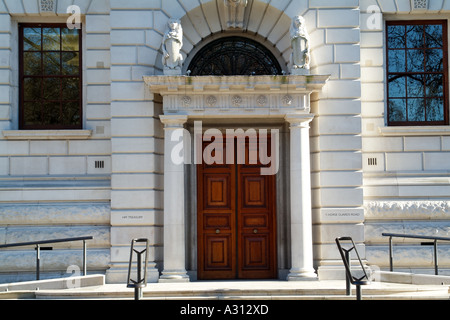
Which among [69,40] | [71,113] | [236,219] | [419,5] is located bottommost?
[236,219]

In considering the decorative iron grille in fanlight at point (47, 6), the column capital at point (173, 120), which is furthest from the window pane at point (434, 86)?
the decorative iron grille in fanlight at point (47, 6)

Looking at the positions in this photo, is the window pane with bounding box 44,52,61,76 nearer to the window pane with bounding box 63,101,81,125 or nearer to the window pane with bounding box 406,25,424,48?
the window pane with bounding box 63,101,81,125

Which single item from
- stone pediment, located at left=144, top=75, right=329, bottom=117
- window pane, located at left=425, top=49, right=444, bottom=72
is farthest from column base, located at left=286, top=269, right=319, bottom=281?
window pane, located at left=425, top=49, right=444, bottom=72

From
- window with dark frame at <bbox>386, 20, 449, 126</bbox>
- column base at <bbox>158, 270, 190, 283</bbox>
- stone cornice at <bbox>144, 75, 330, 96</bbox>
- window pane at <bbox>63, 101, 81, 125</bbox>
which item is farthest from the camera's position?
window with dark frame at <bbox>386, 20, 449, 126</bbox>

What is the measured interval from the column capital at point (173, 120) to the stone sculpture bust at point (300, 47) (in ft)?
9.27

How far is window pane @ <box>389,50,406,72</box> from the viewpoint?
57.5 ft

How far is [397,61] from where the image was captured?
17.5 m

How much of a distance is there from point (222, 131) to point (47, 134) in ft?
14.3

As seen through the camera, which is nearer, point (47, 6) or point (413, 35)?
point (47, 6)

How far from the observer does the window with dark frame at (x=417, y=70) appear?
17516mm

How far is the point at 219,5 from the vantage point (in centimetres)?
1694

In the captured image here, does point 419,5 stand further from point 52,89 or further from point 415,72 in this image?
point 52,89

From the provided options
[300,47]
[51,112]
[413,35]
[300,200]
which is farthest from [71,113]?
[413,35]

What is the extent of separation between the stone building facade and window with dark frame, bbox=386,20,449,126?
0.04 meters
